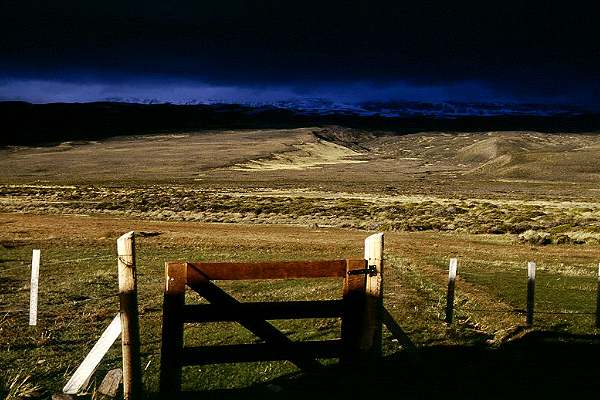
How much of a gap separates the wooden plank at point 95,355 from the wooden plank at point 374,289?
3.34m

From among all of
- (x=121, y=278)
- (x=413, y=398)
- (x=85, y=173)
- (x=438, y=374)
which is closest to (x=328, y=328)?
(x=438, y=374)

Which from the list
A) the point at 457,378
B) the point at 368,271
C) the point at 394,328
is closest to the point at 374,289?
the point at 368,271

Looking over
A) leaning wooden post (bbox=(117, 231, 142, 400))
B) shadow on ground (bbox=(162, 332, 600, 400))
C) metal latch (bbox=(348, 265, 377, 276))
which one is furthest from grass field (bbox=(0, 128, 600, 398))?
metal latch (bbox=(348, 265, 377, 276))

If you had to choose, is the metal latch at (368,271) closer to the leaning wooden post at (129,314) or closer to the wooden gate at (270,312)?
the wooden gate at (270,312)

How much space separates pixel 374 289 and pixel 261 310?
160cm

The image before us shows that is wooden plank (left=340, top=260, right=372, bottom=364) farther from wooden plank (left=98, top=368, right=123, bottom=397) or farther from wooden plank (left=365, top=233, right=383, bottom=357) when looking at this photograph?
wooden plank (left=98, top=368, right=123, bottom=397)

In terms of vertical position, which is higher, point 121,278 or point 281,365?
point 121,278

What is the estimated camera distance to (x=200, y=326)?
547 inches

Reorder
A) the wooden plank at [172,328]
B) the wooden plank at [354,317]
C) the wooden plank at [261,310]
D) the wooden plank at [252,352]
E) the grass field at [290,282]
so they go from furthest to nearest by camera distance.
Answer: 1. the grass field at [290,282]
2. the wooden plank at [354,317]
3. the wooden plank at [252,352]
4. the wooden plank at [261,310]
5. the wooden plank at [172,328]

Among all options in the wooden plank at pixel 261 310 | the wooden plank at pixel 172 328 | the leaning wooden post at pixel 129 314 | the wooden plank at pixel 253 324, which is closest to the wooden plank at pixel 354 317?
the wooden plank at pixel 261 310

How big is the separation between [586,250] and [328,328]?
25.2 metres

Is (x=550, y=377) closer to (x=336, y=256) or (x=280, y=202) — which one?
(x=336, y=256)

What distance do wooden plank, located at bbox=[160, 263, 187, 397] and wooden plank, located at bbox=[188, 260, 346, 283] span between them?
0.17 meters

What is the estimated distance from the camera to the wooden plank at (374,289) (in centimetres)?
805
